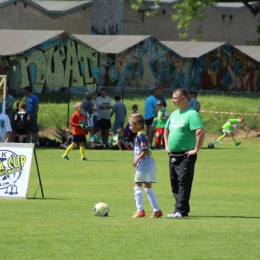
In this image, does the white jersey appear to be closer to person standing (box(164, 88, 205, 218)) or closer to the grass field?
the grass field

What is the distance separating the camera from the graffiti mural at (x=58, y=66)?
1636 inches

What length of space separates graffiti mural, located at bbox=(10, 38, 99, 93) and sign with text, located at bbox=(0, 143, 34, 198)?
25.7 m

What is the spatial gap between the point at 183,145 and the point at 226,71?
39.1 meters

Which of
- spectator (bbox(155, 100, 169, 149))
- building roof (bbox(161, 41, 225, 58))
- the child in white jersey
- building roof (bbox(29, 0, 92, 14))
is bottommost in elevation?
spectator (bbox(155, 100, 169, 149))

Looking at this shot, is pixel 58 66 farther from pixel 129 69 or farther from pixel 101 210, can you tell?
pixel 101 210

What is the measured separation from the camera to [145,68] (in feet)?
160

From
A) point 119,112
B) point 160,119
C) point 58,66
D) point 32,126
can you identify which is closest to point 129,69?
point 58,66

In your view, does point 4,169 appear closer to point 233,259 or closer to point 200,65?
point 233,259

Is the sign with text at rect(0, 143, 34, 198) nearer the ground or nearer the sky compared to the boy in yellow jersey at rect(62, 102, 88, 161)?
nearer the sky

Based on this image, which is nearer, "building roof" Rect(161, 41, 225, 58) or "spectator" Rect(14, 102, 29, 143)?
"spectator" Rect(14, 102, 29, 143)

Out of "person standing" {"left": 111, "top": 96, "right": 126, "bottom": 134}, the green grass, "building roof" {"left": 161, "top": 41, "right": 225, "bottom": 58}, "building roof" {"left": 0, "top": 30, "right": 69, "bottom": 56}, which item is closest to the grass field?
"person standing" {"left": 111, "top": 96, "right": 126, "bottom": 134}

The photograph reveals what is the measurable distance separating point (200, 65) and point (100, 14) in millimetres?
20009

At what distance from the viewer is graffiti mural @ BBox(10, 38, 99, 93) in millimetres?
41562

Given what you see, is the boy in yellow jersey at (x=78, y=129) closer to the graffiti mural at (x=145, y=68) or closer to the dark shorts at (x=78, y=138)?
the dark shorts at (x=78, y=138)
